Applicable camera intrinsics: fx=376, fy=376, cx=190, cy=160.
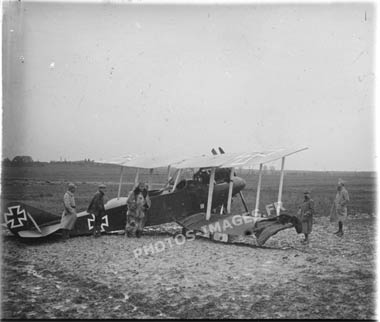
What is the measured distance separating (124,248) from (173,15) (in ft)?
17.0

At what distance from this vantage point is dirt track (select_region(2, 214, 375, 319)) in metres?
5.30

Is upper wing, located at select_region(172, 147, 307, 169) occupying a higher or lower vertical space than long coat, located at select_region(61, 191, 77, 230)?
higher

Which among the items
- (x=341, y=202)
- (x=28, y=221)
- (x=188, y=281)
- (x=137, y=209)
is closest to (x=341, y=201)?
(x=341, y=202)

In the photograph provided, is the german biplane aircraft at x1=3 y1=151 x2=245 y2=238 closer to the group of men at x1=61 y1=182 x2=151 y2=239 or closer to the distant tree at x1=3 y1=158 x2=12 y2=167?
→ the group of men at x1=61 y1=182 x2=151 y2=239

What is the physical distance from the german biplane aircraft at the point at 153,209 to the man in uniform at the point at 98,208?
0.44ft

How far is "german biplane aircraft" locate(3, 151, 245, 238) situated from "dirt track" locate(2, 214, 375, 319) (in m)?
0.49

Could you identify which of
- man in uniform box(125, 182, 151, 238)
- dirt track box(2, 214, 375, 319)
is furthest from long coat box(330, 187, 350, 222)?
man in uniform box(125, 182, 151, 238)

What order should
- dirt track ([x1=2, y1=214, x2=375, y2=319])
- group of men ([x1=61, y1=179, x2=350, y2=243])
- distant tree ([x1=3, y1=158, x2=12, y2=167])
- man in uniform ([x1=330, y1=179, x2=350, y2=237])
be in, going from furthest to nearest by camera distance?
man in uniform ([x1=330, y1=179, x2=350, y2=237]), group of men ([x1=61, y1=179, x2=350, y2=243]), distant tree ([x1=3, y1=158, x2=12, y2=167]), dirt track ([x1=2, y1=214, x2=375, y2=319])

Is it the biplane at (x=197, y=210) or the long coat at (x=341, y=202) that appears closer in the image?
the biplane at (x=197, y=210)

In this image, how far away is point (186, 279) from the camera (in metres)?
6.39

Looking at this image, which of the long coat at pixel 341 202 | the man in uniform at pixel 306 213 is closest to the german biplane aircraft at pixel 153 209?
the man in uniform at pixel 306 213

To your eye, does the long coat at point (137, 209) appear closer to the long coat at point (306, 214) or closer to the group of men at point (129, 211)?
the group of men at point (129, 211)

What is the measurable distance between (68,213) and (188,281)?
4428 millimetres

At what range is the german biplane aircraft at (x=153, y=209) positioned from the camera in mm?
8820
